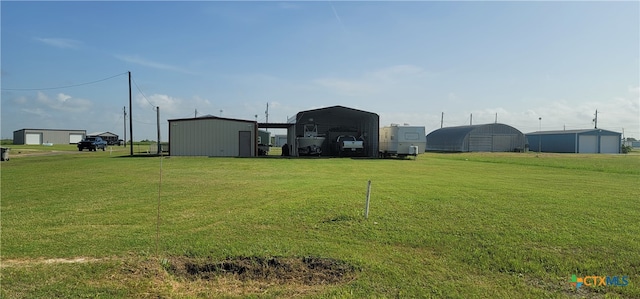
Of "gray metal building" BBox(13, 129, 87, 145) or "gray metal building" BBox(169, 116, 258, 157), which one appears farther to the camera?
"gray metal building" BBox(13, 129, 87, 145)

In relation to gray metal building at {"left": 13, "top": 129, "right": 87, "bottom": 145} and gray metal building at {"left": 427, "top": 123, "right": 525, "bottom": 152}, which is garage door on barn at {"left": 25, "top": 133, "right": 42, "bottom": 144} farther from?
gray metal building at {"left": 427, "top": 123, "right": 525, "bottom": 152}

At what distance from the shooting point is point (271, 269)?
211 inches

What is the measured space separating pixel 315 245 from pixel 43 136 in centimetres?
10683

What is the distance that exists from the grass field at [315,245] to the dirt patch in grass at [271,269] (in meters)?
0.02

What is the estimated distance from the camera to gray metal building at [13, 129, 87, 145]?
90.2 meters

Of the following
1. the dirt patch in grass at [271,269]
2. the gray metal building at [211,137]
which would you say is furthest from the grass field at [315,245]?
the gray metal building at [211,137]

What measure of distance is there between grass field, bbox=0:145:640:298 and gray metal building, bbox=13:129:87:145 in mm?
97897

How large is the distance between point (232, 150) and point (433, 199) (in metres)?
24.3

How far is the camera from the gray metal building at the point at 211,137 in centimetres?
3175

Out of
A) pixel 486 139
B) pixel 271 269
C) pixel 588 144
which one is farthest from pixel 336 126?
pixel 588 144

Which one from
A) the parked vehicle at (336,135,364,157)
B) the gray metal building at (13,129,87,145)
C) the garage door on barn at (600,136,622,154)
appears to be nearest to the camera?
the parked vehicle at (336,135,364,157)

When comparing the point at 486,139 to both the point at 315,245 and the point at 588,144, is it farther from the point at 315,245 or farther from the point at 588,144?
the point at 315,245

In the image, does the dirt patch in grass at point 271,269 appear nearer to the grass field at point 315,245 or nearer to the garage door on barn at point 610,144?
the grass field at point 315,245

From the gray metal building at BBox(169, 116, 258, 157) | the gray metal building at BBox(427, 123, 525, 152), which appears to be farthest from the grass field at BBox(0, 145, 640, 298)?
the gray metal building at BBox(427, 123, 525, 152)
